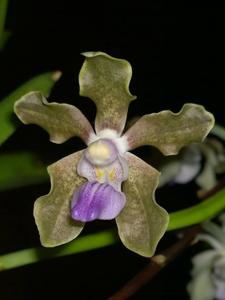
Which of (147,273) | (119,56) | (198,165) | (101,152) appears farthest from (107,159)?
(119,56)

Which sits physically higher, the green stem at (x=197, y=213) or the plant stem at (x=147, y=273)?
the green stem at (x=197, y=213)

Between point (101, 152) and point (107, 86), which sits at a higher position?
point (107, 86)

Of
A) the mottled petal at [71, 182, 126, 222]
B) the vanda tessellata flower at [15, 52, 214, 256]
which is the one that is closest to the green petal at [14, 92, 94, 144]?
the vanda tessellata flower at [15, 52, 214, 256]

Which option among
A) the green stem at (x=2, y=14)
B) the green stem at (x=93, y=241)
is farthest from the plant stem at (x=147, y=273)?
the green stem at (x=2, y=14)

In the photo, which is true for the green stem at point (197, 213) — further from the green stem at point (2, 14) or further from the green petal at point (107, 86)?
the green stem at point (2, 14)

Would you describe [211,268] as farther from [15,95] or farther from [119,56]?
[119,56]

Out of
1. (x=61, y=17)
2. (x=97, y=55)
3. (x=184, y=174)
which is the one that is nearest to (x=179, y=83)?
(x=61, y=17)
